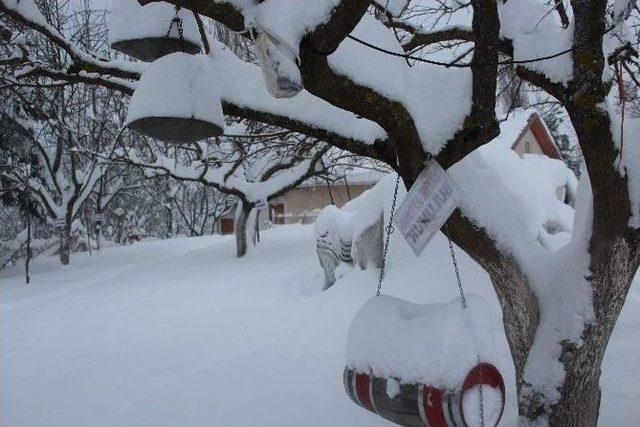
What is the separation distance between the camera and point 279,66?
1.83 metres

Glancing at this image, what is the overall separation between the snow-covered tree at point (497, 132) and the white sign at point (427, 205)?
0.57ft

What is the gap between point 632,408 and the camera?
3906 millimetres

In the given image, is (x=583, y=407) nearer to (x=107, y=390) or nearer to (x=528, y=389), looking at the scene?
(x=528, y=389)

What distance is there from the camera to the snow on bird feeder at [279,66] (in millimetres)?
1825

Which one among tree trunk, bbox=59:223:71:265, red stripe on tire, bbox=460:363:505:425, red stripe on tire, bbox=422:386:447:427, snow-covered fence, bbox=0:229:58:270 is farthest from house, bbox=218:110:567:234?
red stripe on tire, bbox=422:386:447:427

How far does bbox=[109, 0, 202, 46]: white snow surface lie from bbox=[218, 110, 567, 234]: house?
1196 cm

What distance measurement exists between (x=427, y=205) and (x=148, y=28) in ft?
5.68

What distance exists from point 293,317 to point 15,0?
207 inches

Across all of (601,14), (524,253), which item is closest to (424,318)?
A: (524,253)

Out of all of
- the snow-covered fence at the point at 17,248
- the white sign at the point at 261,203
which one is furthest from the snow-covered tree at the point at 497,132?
the snow-covered fence at the point at 17,248

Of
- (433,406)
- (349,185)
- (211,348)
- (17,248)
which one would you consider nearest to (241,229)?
(211,348)

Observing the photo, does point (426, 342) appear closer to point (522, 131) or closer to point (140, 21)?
point (140, 21)

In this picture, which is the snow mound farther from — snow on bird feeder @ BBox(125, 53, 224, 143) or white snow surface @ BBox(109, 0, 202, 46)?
white snow surface @ BBox(109, 0, 202, 46)

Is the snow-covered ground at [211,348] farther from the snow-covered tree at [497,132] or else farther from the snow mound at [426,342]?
the snow mound at [426,342]
